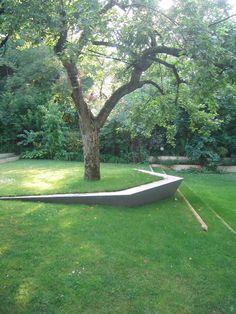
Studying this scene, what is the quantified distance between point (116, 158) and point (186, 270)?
898 cm

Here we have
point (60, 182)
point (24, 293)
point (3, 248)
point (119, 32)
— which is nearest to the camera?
point (24, 293)

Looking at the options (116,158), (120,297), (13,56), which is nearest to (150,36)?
(120,297)

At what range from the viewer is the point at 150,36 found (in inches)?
236

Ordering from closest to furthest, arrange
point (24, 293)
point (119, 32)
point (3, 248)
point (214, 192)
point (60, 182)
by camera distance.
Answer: point (24, 293), point (3, 248), point (119, 32), point (60, 182), point (214, 192)

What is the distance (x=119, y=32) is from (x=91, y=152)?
2672mm

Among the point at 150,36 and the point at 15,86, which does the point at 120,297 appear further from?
the point at 15,86

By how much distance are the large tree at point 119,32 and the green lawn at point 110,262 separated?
218cm

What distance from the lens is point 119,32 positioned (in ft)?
18.4

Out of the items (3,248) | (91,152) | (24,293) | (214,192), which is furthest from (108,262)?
(214,192)

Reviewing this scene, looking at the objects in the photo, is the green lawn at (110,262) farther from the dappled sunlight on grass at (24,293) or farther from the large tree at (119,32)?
the large tree at (119,32)

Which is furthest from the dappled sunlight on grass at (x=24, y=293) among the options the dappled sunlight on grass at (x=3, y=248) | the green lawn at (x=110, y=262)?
the dappled sunlight on grass at (x=3, y=248)

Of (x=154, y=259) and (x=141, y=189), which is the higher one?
(x=141, y=189)

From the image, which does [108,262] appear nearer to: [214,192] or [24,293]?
[24,293]

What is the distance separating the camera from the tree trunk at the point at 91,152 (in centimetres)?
727
